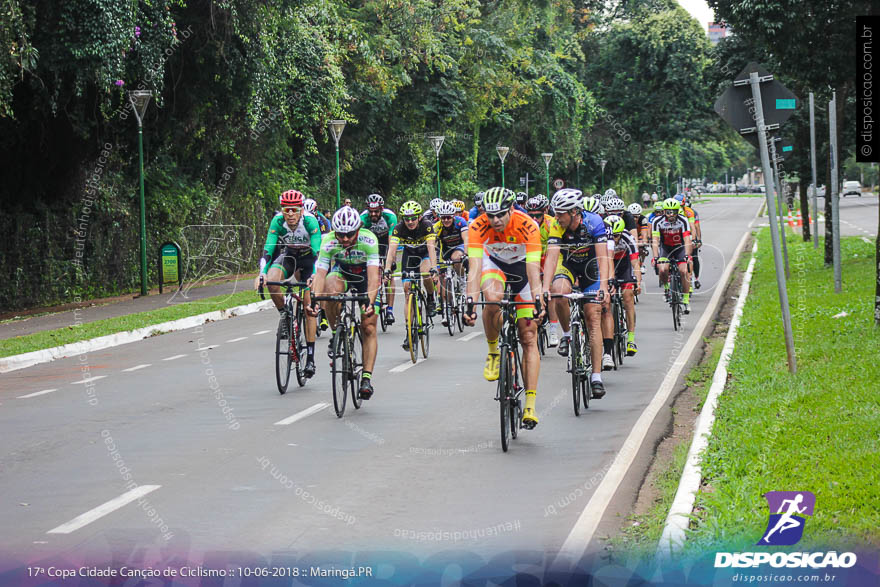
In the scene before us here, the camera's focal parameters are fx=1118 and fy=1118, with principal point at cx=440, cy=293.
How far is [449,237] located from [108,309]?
Result: 28.7 ft

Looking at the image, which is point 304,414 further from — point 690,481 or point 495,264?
point 690,481

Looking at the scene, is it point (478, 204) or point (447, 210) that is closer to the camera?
point (478, 204)

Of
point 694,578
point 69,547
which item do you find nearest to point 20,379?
point 69,547

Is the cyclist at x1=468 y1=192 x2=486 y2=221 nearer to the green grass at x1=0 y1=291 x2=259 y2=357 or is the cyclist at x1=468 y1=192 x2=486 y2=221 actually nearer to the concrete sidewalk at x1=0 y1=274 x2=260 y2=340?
the green grass at x1=0 y1=291 x2=259 y2=357

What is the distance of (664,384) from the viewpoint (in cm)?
1207

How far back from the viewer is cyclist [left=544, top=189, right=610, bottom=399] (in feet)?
34.7

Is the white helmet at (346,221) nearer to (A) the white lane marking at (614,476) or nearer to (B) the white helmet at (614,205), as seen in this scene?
(A) the white lane marking at (614,476)

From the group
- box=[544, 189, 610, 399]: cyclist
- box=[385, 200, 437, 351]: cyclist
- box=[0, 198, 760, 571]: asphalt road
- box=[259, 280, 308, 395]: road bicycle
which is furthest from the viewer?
box=[385, 200, 437, 351]: cyclist

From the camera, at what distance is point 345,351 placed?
416 inches

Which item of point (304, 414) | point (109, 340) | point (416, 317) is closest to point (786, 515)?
point (304, 414)

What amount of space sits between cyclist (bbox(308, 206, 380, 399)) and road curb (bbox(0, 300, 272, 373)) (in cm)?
612

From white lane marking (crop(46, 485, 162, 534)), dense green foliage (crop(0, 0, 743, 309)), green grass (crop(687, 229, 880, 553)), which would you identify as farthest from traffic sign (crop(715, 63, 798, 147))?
dense green foliage (crop(0, 0, 743, 309))

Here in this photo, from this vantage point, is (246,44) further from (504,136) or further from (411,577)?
(504,136)

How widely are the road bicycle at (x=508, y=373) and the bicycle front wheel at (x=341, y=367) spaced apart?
70.2 inches
